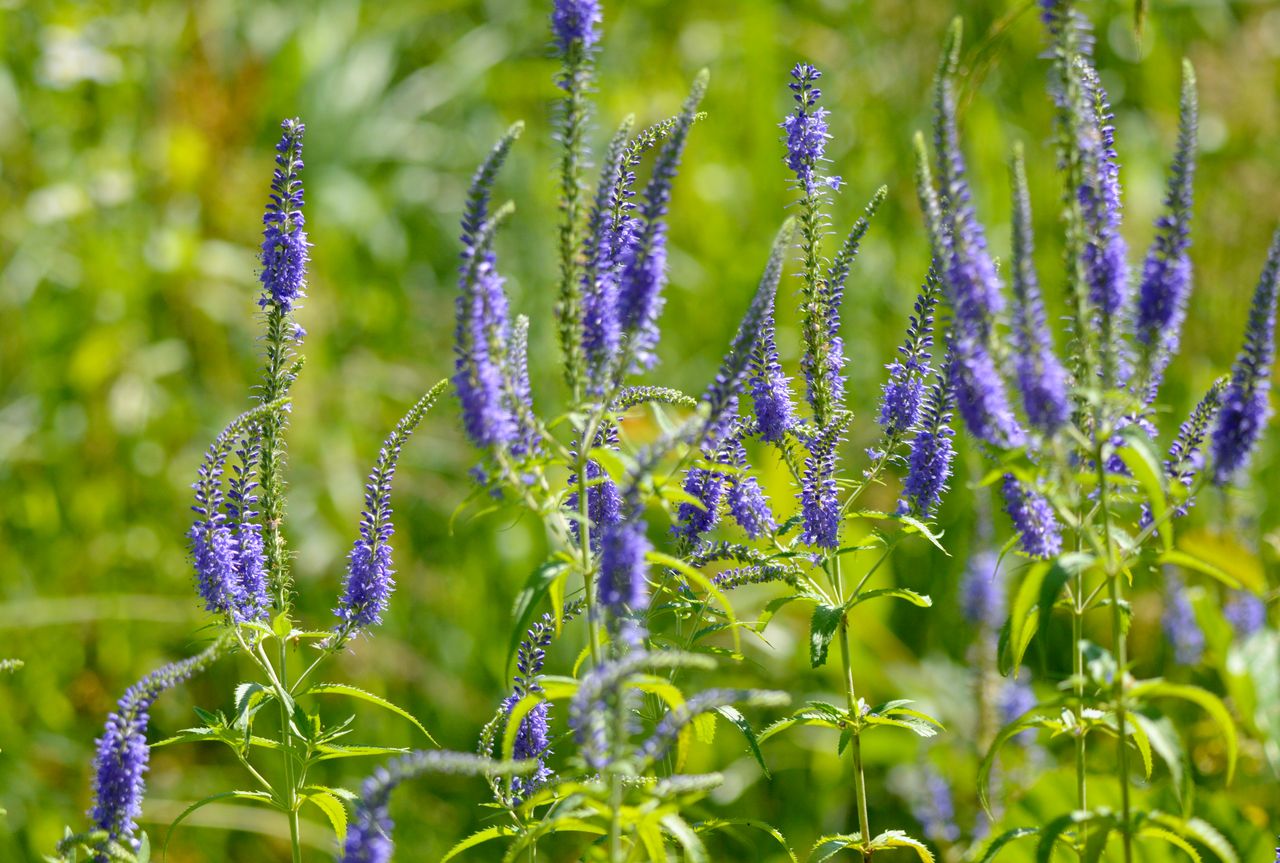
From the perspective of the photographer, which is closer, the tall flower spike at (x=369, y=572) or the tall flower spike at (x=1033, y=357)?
the tall flower spike at (x=1033, y=357)

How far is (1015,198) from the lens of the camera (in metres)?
1.96

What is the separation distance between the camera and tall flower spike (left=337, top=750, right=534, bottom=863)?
5.89ft

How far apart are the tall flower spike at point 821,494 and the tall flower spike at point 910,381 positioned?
0.36ft

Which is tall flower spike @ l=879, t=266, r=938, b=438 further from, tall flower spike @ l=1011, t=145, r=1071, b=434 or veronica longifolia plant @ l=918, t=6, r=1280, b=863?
tall flower spike @ l=1011, t=145, r=1071, b=434

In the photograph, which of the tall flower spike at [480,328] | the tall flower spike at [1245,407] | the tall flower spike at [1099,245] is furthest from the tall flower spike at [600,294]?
the tall flower spike at [1245,407]

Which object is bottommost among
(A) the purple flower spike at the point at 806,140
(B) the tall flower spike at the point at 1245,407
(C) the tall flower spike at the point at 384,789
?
(C) the tall flower spike at the point at 384,789

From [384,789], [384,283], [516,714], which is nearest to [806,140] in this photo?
[516,714]

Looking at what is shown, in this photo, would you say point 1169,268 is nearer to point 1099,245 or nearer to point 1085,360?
point 1099,245

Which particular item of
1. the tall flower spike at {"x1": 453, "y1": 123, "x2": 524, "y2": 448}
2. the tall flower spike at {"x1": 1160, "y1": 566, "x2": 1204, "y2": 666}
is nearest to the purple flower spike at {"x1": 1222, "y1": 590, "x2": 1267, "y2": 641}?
the tall flower spike at {"x1": 1160, "y1": 566, "x2": 1204, "y2": 666}

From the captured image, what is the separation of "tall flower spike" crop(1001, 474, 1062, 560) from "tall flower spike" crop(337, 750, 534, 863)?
1.02 meters

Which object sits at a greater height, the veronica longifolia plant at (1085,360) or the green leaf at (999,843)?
the veronica longifolia plant at (1085,360)

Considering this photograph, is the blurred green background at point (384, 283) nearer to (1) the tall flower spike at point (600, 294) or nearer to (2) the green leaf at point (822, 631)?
(2) the green leaf at point (822, 631)

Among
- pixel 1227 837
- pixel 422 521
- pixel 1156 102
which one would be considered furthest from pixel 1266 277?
pixel 1156 102

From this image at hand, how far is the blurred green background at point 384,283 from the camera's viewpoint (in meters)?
6.72
